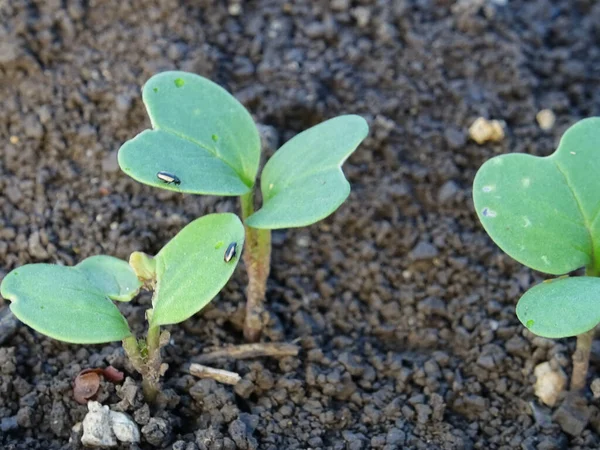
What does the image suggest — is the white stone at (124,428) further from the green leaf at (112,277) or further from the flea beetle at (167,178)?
the flea beetle at (167,178)

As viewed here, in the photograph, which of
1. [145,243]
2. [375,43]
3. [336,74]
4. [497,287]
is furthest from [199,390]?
[375,43]

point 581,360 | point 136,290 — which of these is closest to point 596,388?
point 581,360

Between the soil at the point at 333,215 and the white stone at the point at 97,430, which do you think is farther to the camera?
the soil at the point at 333,215

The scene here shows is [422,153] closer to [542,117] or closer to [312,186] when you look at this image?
[542,117]

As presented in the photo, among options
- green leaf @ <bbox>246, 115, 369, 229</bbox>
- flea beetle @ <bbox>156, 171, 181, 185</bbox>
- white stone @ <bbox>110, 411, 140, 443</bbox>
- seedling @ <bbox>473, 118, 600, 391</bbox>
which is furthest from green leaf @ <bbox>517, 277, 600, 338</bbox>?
white stone @ <bbox>110, 411, 140, 443</bbox>

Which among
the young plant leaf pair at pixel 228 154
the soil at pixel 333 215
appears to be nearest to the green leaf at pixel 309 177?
the young plant leaf pair at pixel 228 154

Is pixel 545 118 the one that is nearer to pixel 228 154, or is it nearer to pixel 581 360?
pixel 581 360
